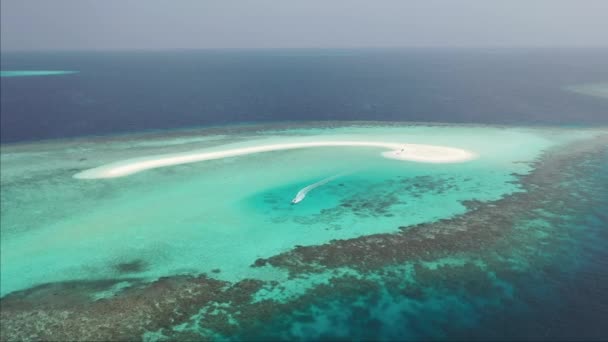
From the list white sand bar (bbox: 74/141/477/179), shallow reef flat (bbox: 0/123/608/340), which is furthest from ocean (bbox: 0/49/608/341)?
white sand bar (bbox: 74/141/477/179)

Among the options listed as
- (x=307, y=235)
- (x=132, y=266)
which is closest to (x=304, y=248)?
(x=307, y=235)

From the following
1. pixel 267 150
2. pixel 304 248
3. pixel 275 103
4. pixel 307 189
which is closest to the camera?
pixel 304 248

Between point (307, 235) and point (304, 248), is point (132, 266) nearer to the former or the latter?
point (304, 248)

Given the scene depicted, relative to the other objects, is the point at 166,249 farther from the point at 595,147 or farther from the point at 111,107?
the point at 111,107

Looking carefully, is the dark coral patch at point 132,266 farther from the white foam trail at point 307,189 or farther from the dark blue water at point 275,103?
the dark blue water at point 275,103

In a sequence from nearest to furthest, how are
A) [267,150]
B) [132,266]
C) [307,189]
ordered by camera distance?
[132,266] < [307,189] < [267,150]

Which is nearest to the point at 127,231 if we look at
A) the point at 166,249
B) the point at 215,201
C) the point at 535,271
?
the point at 166,249
